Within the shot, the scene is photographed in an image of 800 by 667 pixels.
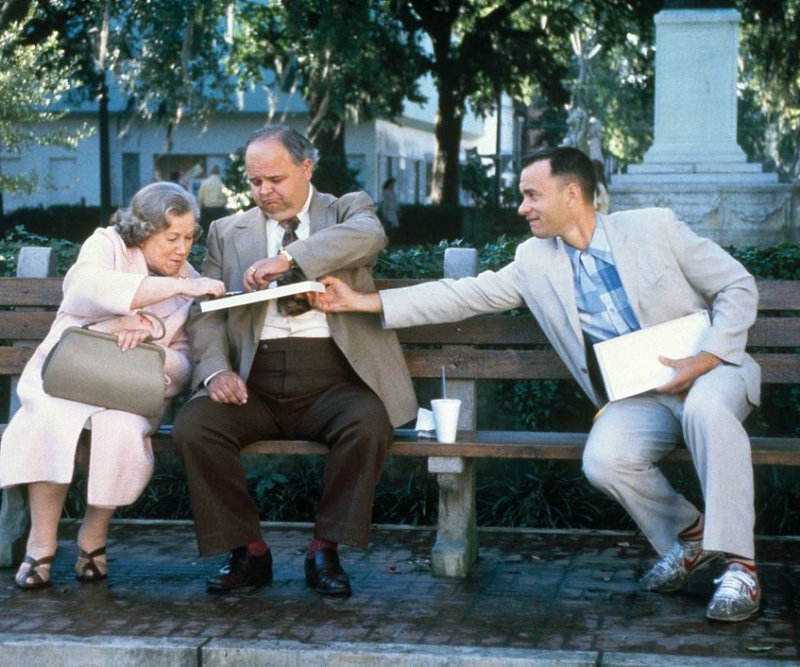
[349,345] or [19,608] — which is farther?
[349,345]

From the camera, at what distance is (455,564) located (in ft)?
18.0

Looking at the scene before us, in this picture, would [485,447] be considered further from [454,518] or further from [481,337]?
[481,337]

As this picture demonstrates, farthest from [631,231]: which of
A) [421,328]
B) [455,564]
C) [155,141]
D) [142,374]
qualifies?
[155,141]

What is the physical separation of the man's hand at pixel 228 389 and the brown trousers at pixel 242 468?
1.4 inches

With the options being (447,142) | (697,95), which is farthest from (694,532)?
(447,142)

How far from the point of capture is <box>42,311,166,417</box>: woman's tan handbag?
5.25 metres

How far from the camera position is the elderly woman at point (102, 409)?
529 cm

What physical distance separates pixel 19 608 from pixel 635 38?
93.1ft

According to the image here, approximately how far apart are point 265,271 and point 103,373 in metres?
0.66

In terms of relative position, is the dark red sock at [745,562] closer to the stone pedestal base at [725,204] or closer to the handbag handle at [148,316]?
the handbag handle at [148,316]

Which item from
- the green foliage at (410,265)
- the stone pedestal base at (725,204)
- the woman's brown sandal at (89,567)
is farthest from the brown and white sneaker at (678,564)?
the stone pedestal base at (725,204)

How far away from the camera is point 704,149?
17797 millimetres

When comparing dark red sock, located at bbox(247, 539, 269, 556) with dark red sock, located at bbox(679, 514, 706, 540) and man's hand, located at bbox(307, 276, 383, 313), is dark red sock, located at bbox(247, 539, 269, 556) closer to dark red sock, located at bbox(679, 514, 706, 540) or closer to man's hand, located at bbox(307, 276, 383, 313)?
man's hand, located at bbox(307, 276, 383, 313)

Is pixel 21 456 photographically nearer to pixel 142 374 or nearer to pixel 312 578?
pixel 142 374
